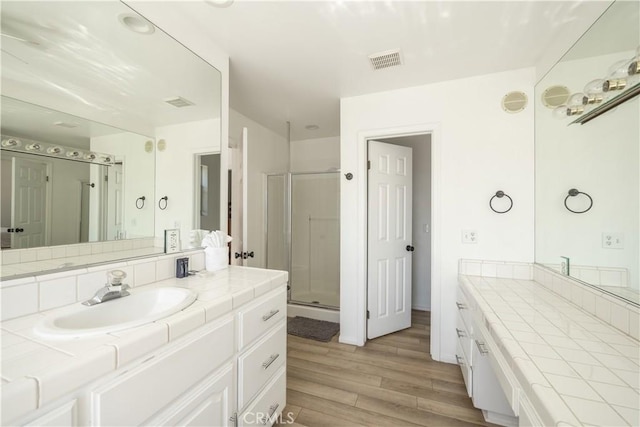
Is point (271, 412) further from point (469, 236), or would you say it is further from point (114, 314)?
point (469, 236)

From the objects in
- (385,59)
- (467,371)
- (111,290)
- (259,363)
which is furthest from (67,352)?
(385,59)

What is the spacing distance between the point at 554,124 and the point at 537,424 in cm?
191

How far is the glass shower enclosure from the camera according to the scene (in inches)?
138

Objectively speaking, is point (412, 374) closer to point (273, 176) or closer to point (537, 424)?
point (537, 424)

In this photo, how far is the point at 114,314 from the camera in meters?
1.05

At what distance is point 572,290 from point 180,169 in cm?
246

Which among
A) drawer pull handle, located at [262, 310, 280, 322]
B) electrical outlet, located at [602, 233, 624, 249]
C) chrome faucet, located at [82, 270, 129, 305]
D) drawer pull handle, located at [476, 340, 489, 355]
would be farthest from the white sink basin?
electrical outlet, located at [602, 233, 624, 249]

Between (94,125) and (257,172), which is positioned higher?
(257,172)

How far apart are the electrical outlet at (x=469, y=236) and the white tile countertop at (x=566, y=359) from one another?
2.21 ft

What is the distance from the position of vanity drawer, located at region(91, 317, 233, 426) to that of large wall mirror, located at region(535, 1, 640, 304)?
181cm

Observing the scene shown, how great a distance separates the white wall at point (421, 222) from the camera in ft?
11.2

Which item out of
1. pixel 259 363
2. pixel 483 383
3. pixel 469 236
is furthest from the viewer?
pixel 469 236

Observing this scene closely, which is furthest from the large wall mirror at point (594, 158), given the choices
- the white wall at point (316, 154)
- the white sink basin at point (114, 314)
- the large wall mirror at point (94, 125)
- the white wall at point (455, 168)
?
the white wall at point (316, 154)

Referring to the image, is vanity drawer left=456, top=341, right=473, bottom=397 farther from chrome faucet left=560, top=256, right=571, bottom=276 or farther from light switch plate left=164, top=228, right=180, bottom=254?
light switch plate left=164, top=228, right=180, bottom=254
